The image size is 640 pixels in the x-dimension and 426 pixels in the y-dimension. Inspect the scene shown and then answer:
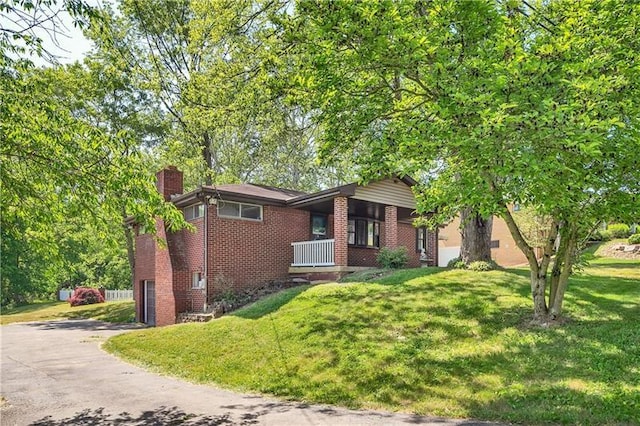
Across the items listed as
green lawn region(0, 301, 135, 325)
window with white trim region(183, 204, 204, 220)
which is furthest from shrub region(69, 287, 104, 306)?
window with white trim region(183, 204, 204, 220)

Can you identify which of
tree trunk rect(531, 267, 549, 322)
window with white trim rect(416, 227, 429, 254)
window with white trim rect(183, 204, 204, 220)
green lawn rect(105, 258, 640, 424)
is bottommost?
green lawn rect(105, 258, 640, 424)

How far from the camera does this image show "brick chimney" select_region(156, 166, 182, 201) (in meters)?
20.2

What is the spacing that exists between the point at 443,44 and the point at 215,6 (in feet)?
27.8

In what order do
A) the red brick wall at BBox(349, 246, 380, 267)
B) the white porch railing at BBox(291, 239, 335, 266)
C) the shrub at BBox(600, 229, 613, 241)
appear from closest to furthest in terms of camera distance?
the white porch railing at BBox(291, 239, 335, 266), the red brick wall at BBox(349, 246, 380, 267), the shrub at BBox(600, 229, 613, 241)

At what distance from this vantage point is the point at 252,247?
742 inches

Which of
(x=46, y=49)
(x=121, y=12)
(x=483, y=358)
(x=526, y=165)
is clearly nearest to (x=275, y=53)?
(x=46, y=49)

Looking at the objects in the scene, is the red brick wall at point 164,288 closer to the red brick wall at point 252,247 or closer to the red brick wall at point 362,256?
the red brick wall at point 252,247

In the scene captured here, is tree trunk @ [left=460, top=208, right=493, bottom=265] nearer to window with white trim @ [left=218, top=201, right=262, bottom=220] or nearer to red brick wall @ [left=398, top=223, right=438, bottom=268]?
red brick wall @ [left=398, top=223, right=438, bottom=268]

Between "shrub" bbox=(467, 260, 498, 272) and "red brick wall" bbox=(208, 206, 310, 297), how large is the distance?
7724 mm

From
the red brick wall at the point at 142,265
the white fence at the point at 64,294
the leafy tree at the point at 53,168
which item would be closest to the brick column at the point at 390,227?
the red brick wall at the point at 142,265

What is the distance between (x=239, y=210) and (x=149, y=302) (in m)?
8.03

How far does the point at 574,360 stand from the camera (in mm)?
8203

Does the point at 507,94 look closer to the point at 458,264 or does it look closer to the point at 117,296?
the point at 458,264

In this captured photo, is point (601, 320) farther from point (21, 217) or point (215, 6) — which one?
point (215, 6)
